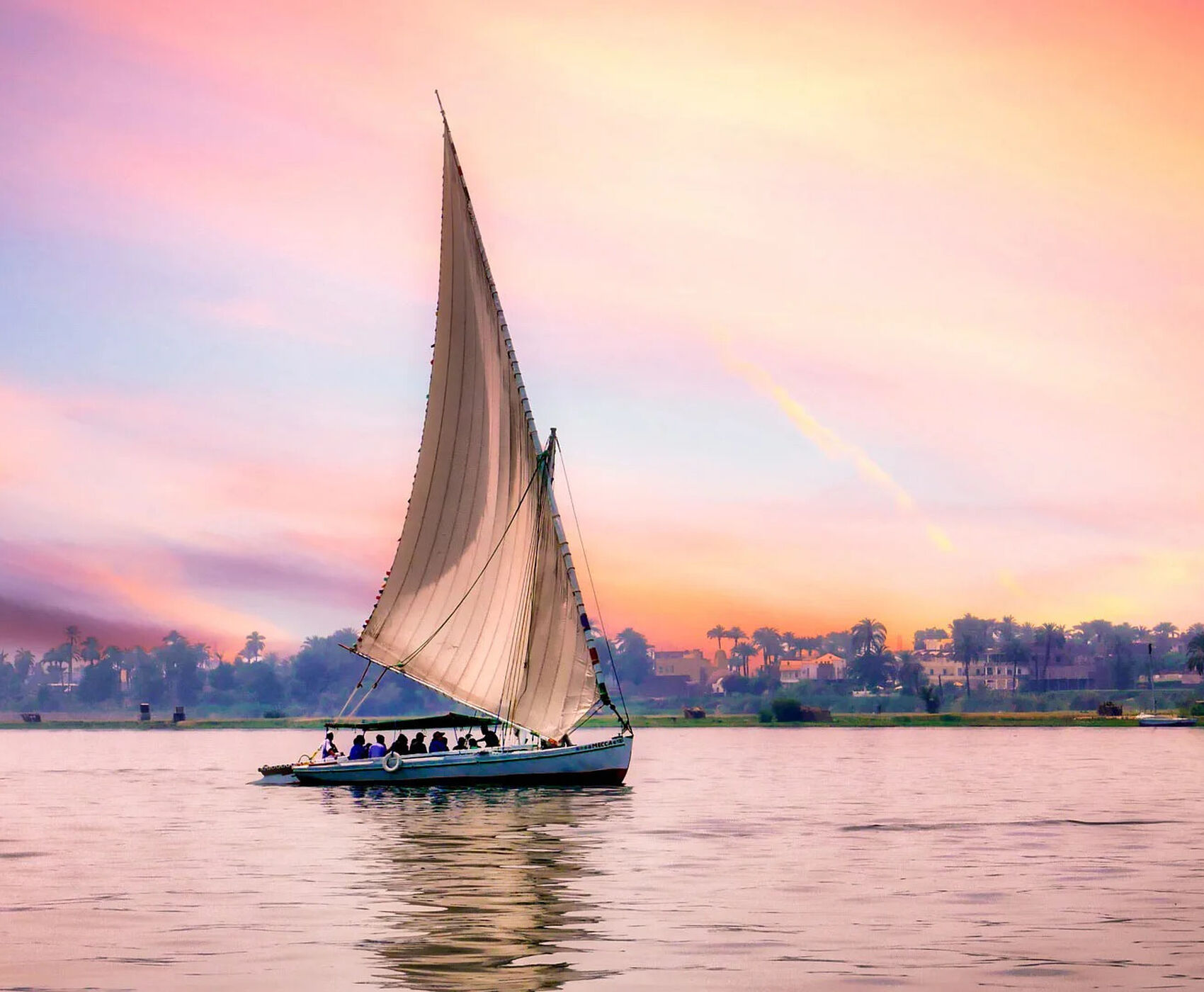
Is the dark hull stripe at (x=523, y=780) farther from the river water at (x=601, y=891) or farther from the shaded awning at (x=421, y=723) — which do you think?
the shaded awning at (x=421, y=723)

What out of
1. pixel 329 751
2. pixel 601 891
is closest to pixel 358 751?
→ pixel 329 751

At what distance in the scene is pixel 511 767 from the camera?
7538 centimetres

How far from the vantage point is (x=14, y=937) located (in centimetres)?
3288

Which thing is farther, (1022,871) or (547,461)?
(547,461)

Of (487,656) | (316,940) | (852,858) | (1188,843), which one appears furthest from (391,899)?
(487,656)

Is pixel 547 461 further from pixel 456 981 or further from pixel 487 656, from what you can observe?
pixel 456 981

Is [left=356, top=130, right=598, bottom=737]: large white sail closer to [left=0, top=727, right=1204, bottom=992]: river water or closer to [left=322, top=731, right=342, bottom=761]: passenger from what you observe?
[left=0, top=727, right=1204, bottom=992]: river water

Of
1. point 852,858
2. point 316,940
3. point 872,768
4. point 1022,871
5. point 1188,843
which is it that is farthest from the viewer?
point 872,768

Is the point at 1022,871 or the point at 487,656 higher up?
the point at 487,656

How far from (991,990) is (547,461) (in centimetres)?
5185

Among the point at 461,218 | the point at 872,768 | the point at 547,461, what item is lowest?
the point at 872,768

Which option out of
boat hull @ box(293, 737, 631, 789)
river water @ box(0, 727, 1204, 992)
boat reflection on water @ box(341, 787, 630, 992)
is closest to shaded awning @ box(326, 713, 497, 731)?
boat hull @ box(293, 737, 631, 789)

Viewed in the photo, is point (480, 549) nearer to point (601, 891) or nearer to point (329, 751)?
point (329, 751)

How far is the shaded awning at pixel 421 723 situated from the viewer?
79.4 metres
